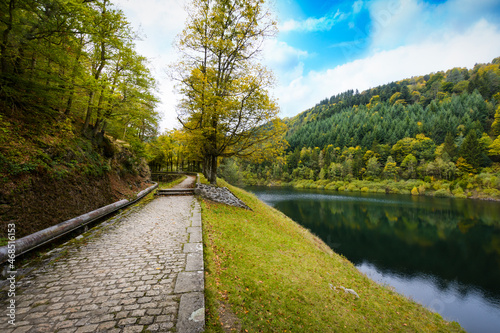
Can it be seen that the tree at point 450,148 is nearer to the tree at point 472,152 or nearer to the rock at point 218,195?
the tree at point 472,152

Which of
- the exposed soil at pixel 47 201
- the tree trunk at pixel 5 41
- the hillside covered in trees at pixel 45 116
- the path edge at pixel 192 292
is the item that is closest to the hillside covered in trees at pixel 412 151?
the hillside covered in trees at pixel 45 116

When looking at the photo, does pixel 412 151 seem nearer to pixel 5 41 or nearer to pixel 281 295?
pixel 281 295

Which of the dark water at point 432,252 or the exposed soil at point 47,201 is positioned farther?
the dark water at point 432,252

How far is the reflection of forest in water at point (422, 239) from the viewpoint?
13.3 m

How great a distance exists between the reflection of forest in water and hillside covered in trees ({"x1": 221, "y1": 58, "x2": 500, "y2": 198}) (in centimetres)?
1211

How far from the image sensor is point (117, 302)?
10.4 feet

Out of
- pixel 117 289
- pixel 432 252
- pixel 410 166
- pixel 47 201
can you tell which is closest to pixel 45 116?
pixel 47 201

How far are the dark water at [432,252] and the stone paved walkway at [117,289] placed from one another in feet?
39.9

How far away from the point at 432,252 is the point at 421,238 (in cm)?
352

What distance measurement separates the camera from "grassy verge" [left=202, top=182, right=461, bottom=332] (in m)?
3.56

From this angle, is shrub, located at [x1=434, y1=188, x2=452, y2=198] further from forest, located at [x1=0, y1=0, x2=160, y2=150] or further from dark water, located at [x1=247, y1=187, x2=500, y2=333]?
forest, located at [x1=0, y1=0, x2=160, y2=150]

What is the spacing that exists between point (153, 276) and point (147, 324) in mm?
1317

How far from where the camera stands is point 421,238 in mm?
19438

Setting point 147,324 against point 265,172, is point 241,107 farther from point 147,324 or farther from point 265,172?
point 265,172
